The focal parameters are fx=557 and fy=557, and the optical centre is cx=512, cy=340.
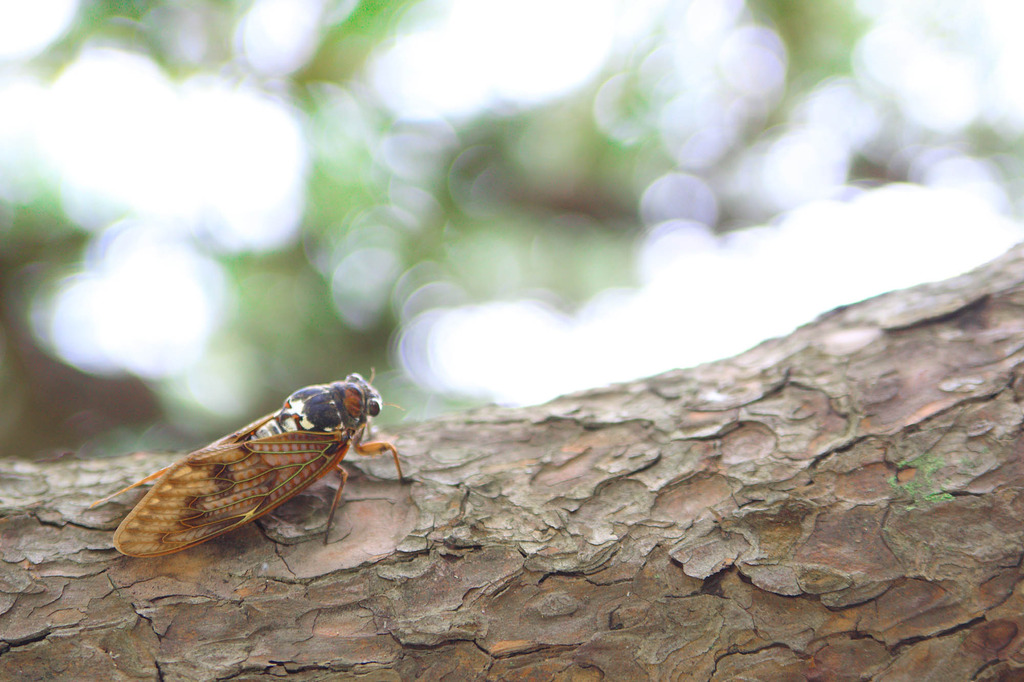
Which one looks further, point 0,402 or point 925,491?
point 0,402

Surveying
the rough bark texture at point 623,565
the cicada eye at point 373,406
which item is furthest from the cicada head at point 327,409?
the rough bark texture at point 623,565

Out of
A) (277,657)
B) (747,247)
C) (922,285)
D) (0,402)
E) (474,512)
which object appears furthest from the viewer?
(747,247)

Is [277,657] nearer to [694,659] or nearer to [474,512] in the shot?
[474,512]

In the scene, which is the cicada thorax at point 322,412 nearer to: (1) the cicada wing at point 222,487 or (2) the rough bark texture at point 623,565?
(1) the cicada wing at point 222,487

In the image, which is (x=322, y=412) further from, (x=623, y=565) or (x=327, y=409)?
(x=623, y=565)

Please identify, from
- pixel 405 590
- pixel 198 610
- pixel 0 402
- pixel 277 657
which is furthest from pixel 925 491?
pixel 0 402

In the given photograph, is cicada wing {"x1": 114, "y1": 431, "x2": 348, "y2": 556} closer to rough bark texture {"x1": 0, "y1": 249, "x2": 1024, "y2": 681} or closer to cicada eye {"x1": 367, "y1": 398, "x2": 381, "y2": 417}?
rough bark texture {"x1": 0, "y1": 249, "x2": 1024, "y2": 681}
